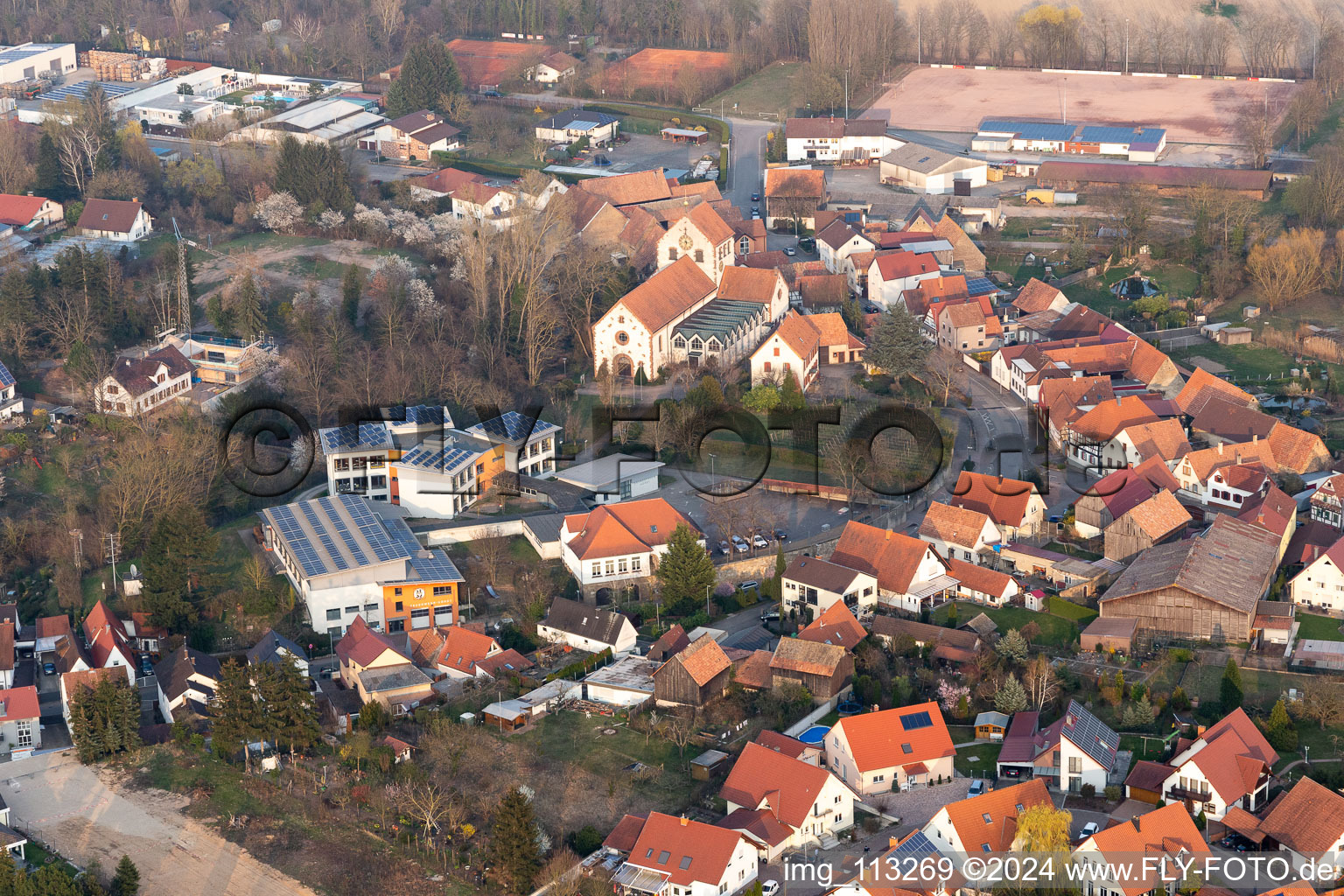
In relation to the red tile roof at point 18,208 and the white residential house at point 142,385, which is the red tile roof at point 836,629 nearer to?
the white residential house at point 142,385

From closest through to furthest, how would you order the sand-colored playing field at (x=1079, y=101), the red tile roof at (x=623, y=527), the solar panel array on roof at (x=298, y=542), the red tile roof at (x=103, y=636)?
the red tile roof at (x=103, y=636)
the solar panel array on roof at (x=298, y=542)
the red tile roof at (x=623, y=527)
the sand-colored playing field at (x=1079, y=101)

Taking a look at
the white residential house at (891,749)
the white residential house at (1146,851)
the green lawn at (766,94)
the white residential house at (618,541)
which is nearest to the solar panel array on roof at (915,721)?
the white residential house at (891,749)

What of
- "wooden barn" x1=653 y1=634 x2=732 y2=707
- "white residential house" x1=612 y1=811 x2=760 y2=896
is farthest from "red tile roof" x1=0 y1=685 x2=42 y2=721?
"white residential house" x1=612 y1=811 x2=760 y2=896

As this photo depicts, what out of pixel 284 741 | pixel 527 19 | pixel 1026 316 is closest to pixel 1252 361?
pixel 1026 316

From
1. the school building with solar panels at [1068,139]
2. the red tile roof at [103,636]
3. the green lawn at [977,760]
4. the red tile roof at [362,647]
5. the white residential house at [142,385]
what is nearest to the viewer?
the green lawn at [977,760]

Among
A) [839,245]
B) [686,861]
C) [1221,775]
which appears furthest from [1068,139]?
[686,861]

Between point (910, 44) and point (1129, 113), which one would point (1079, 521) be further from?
point (910, 44)
